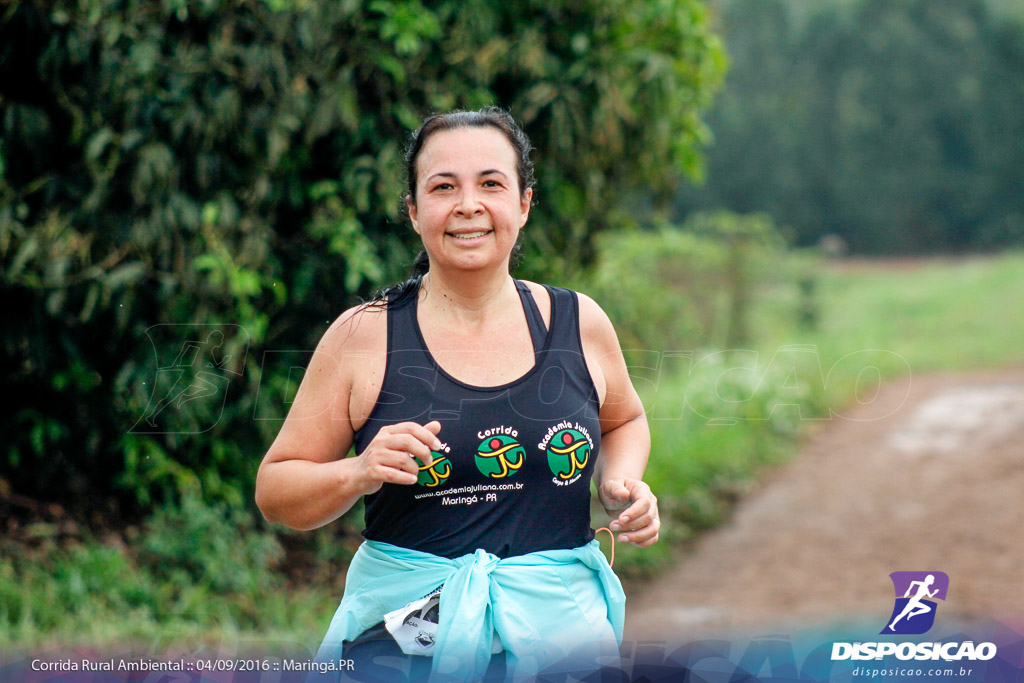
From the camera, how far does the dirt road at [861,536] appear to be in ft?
15.8

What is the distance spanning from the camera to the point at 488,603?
5.83 feet

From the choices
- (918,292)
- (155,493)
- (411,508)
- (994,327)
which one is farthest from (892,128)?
(411,508)

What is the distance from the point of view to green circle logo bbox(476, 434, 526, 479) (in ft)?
5.87

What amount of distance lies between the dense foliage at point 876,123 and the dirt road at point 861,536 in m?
14.5

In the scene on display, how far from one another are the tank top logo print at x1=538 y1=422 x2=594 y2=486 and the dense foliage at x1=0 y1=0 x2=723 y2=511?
2.02 meters

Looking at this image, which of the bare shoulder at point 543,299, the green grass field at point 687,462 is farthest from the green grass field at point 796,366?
the bare shoulder at point 543,299

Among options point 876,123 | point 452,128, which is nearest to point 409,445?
point 452,128

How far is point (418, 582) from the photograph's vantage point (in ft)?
5.98

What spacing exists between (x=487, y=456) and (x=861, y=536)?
4.70m

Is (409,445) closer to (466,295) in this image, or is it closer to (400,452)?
(400,452)

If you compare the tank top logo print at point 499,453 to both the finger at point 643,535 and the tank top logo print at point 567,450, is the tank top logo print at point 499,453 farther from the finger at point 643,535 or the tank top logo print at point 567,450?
the finger at point 643,535

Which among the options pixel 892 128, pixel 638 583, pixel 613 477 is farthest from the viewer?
pixel 892 128

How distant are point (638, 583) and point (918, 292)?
12.5 metres

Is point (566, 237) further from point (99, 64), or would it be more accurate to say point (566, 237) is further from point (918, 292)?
point (918, 292)
